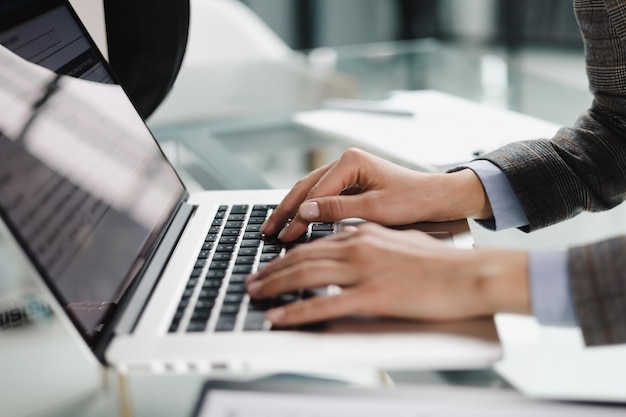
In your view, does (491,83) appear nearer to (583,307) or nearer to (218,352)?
(583,307)

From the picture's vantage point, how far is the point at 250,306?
0.56m

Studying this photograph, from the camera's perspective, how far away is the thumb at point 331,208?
2.31 ft

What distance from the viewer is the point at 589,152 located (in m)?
0.85

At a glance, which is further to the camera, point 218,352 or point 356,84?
point 356,84

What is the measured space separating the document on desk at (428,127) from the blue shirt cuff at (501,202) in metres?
0.14

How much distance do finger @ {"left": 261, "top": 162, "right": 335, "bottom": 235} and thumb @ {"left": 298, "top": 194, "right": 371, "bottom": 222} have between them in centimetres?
4

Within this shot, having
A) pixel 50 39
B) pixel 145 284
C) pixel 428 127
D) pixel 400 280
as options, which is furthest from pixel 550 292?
A: pixel 428 127

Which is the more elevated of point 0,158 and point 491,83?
point 0,158

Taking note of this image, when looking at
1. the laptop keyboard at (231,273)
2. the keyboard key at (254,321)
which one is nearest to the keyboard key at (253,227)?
the laptop keyboard at (231,273)

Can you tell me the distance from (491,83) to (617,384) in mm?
1076

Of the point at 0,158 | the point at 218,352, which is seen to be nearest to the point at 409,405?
the point at 218,352

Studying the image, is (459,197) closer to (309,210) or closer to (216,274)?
(309,210)

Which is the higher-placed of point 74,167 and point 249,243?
point 74,167

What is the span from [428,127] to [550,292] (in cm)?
67
